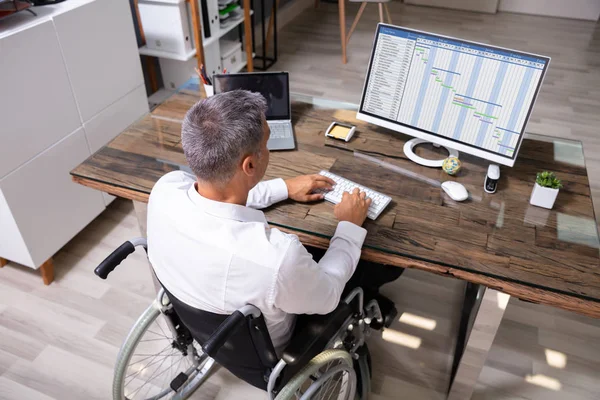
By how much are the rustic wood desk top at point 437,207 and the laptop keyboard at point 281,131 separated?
0.04m

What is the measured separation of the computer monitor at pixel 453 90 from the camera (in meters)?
1.50

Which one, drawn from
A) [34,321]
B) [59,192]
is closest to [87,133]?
[59,192]

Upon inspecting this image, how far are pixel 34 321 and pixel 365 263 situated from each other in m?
1.46

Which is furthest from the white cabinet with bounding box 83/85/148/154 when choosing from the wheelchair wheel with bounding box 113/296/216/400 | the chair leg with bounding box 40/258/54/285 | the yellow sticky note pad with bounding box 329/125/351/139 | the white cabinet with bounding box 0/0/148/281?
the yellow sticky note pad with bounding box 329/125/351/139

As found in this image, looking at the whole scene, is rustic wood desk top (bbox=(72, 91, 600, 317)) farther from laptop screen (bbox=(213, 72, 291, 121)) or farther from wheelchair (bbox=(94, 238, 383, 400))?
wheelchair (bbox=(94, 238, 383, 400))

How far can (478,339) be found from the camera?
156cm

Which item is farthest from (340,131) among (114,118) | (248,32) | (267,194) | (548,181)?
(248,32)

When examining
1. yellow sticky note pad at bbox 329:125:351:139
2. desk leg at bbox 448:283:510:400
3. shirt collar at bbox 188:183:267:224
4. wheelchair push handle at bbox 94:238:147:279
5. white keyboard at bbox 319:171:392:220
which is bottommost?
desk leg at bbox 448:283:510:400

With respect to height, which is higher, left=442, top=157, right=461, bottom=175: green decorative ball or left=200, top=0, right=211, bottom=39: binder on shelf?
left=442, top=157, right=461, bottom=175: green decorative ball

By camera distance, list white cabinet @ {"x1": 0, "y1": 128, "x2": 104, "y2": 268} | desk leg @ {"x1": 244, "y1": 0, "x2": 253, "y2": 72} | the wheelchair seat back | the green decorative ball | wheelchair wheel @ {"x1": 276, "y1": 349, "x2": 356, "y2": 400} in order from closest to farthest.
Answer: the wheelchair seat back
wheelchair wheel @ {"x1": 276, "y1": 349, "x2": 356, "y2": 400}
the green decorative ball
white cabinet @ {"x1": 0, "y1": 128, "x2": 104, "y2": 268}
desk leg @ {"x1": 244, "y1": 0, "x2": 253, "y2": 72}

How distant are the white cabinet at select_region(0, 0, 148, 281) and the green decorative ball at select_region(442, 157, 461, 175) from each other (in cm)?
162

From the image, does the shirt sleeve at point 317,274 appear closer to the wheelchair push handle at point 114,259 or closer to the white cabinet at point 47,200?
the wheelchair push handle at point 114,259

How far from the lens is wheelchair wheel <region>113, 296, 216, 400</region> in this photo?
1.71 meters

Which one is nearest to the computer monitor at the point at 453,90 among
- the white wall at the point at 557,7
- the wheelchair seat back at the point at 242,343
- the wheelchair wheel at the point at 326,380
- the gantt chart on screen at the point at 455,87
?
the gantt chart on screen at the point at 455,87
